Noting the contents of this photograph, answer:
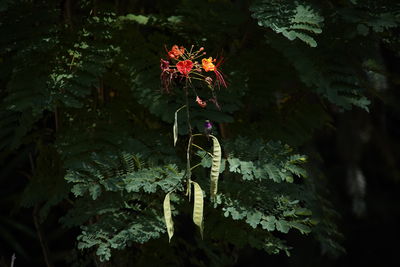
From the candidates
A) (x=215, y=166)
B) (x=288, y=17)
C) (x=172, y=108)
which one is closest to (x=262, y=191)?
(x=215, y=166)

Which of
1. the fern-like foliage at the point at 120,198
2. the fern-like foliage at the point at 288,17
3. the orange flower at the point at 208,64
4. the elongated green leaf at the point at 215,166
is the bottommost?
the fern-like foliage at the point at 120,198

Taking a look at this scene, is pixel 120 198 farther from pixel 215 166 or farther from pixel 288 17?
pixel 288 17

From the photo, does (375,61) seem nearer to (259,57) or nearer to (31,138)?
(259,57)

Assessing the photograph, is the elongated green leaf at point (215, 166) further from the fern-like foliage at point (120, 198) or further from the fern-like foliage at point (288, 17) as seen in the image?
the fern-like foliage at point (288, 17)

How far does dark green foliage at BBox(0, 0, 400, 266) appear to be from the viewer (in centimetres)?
160

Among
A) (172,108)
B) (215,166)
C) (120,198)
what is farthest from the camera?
(172,108)

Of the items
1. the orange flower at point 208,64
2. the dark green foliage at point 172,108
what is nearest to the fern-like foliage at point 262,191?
the dark green foliage at point 172,108

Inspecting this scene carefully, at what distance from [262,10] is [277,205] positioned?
576mm

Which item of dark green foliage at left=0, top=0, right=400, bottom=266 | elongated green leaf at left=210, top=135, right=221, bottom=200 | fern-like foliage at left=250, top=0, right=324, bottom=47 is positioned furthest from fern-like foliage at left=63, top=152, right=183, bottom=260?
fern-like foliage at left=250, top=0, right=324, bottom=47

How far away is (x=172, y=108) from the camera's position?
70.5 inches

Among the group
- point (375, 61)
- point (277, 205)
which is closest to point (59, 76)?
point (277, 205)

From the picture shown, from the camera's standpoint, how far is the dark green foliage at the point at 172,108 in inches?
62.9

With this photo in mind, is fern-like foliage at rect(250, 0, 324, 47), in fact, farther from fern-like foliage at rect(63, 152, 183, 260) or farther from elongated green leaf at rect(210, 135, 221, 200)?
fern-like foliage at rect(63, 152, 183, 260)

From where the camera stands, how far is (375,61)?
1.94m
